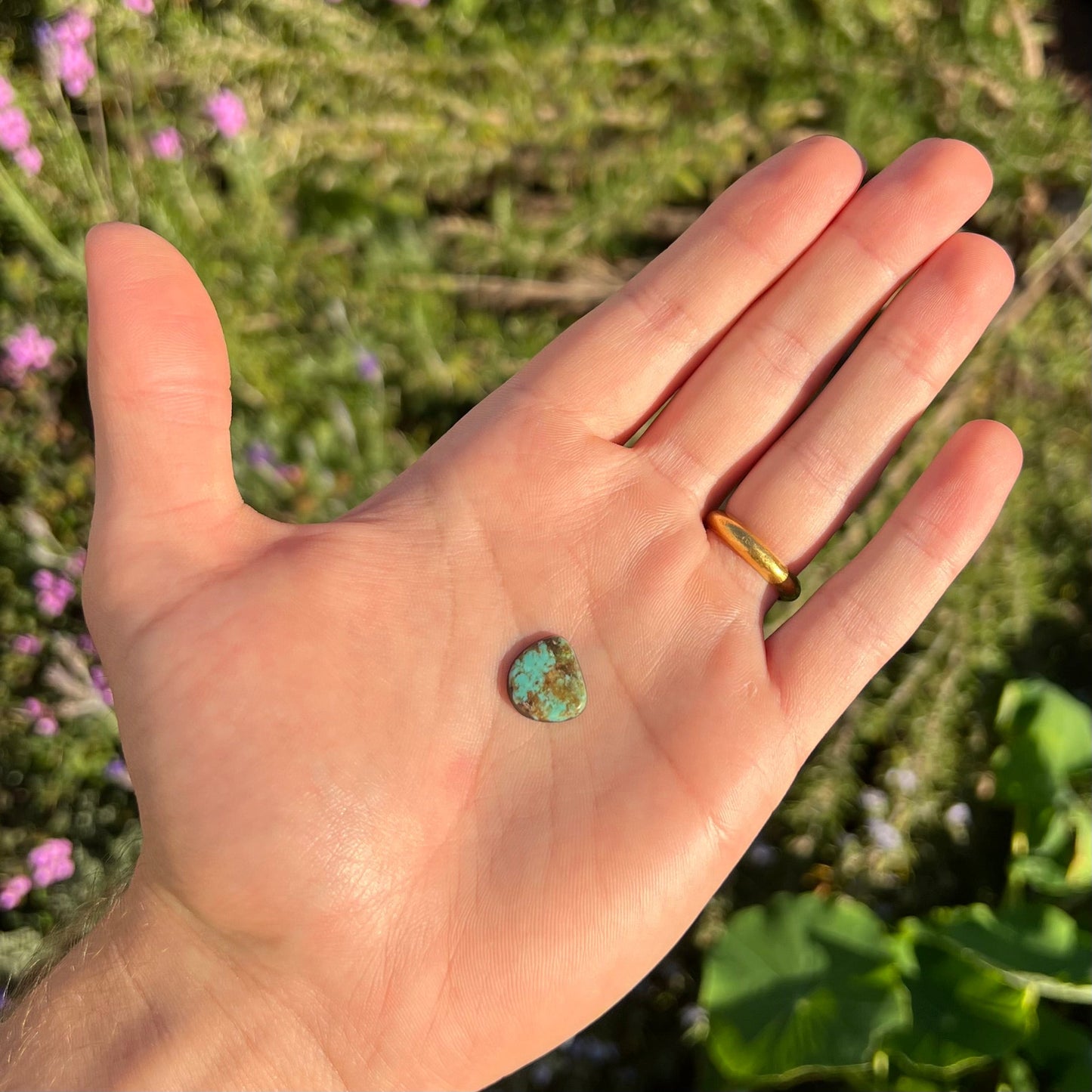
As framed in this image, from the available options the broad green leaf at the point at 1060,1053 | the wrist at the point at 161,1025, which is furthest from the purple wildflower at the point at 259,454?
the broad green leaf at the point at 1060,1053

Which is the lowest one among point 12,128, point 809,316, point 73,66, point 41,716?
point 41,716

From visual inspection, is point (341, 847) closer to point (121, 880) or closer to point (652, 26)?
point (121, 880)

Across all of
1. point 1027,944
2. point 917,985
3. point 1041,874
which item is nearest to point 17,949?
point 917,985

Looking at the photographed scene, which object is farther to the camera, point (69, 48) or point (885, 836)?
point (885, 836)

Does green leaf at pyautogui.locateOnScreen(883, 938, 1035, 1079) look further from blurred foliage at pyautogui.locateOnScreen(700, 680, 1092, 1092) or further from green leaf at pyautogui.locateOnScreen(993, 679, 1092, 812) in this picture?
green leaf at pyautogui.locateOnScreen(993, 679, 1092, 812)

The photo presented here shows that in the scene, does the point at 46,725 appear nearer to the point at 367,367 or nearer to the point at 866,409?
the point at 367,367

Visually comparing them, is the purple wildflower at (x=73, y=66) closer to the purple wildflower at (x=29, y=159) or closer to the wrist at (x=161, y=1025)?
the purple wildflower at (x=29, y=159)
